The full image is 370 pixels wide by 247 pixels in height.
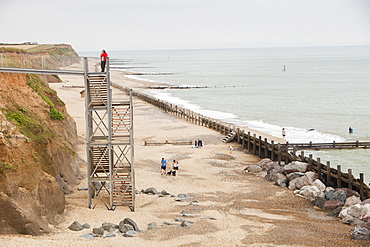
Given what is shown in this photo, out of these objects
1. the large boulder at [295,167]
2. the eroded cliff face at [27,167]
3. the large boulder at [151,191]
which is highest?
the eroded cliff face at [27,167]

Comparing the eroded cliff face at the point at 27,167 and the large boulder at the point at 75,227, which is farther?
the large boulder at the point at 75,227

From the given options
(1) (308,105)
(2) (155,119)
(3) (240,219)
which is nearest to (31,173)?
(3) (240,219)

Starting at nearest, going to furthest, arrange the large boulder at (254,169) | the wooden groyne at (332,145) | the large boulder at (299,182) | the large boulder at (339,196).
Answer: the large boulder at (339,196)
the large boulder at (299,182)
the large boulder at (254,169)
the wooden groyne at (332,145)

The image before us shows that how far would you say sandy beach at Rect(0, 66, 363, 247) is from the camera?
17.3 m

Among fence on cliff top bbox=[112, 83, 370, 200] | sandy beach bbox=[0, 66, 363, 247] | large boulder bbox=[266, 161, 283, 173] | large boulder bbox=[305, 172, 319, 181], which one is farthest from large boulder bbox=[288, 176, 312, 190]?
large boulder bbox=[266, 161, 283, 173]

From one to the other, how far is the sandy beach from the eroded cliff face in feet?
2.05

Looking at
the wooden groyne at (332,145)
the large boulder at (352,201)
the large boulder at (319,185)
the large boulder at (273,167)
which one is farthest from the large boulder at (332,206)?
the wooden groyne at (332,145)

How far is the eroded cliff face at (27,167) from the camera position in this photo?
16.1 metres

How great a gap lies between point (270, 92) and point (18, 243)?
8905 centimetres

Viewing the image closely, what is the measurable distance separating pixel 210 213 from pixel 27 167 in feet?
27.6

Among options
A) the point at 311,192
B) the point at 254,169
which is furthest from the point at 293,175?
the point at 254,169

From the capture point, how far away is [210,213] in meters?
21.1

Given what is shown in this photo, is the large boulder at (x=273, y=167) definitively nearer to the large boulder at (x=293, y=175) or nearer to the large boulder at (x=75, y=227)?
the large boulder at (x=293, y=175)

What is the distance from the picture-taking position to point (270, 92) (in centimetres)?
10000
